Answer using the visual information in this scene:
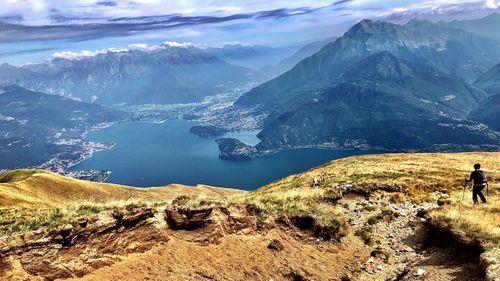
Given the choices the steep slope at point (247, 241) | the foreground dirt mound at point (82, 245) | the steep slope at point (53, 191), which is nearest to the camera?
the foreground dirt mound at point (82, 245)

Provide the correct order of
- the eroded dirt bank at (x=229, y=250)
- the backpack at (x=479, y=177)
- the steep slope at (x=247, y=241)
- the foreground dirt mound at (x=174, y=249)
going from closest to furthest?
the foreground dirt mound at (x=174, y=249)
the eroded dirt bank at (x=229, y=250)
the steep slope at (x=247, y=241)
the backpack at (x=479, y=177)

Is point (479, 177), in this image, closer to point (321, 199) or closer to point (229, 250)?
point (321, 199)

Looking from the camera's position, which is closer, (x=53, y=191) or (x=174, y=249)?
(x=174, y=249)

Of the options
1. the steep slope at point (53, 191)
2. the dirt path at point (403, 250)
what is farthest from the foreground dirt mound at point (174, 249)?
the steep slope at point (53, 191)

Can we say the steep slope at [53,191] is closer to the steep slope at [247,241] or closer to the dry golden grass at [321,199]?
the dry golden grass at [321,199]

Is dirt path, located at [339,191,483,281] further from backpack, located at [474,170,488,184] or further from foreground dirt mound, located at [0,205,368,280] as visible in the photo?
backpack, located at [474,170,488,184]

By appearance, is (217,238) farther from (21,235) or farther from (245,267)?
(21,235)

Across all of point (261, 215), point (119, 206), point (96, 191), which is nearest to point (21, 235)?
point (119, 206)

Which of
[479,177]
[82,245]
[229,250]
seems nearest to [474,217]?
[479,177]

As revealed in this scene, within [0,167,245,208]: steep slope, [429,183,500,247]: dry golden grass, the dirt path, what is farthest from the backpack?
[0,167,245,208]: steep slope
